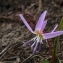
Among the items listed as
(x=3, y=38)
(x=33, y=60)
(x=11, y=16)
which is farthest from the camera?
(x=11, y=16)

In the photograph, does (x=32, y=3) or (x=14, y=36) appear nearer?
(x=14, y=36)

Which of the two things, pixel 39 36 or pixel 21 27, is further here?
pixel 21 27

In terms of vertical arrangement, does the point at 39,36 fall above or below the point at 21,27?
below

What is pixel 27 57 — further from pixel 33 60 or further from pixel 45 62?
pixel 45 62

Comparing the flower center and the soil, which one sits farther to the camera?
the soil

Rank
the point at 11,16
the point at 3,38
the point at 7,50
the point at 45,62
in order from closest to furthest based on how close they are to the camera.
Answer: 1. the point at 45,62
2. the point at 7,50
3. the point at 3,38
4. the point at 11,16

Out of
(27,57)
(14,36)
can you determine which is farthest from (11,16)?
(27,57)

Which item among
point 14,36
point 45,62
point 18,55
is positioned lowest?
point 45,62

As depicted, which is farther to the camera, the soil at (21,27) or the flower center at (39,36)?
the soil at (21,27)
